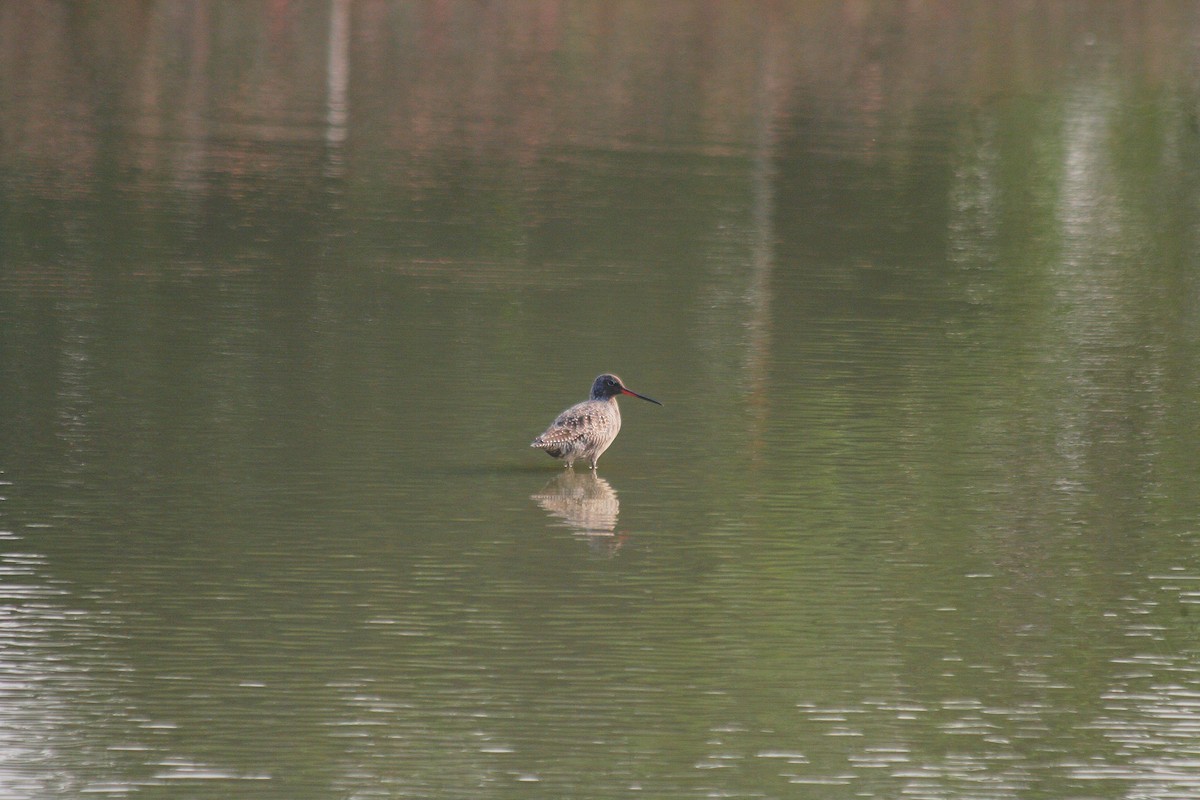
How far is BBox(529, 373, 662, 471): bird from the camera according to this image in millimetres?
13391

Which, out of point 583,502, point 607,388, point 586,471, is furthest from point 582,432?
point 583,502

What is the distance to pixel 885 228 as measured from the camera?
967 inches

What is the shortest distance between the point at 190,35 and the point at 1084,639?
38234 mm

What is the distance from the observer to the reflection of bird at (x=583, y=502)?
40.1 feet

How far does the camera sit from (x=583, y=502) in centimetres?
1280

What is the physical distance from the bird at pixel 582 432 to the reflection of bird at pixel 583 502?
0.15 meters

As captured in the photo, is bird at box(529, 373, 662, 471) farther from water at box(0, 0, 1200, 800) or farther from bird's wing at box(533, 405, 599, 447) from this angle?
water at box(0, 0, 1200, 800)

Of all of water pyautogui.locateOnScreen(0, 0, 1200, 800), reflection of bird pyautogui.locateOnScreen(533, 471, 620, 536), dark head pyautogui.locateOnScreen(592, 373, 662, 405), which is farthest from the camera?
dark head pyautogui.locateOnScreen(592, 373, 662, 405)

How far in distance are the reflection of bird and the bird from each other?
15cm

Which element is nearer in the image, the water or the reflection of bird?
the water

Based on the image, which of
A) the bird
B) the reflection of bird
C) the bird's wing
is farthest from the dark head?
the reflection of bird

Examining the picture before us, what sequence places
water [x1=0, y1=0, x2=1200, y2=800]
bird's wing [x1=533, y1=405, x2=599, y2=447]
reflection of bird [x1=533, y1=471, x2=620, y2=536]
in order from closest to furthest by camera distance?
water [x1=0, y1=0, x2=1200, y2=800], reflection of bird [x1=533, y1=471, x2=620, y2=536], bird's wing [x1=533, y1=405, x2=599, y2=447]

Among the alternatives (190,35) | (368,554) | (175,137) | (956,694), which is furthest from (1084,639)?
(190,35)

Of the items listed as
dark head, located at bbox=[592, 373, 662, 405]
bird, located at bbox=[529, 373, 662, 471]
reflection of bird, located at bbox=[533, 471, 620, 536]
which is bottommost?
reflection of bird, located at bbox=[533, 471, 620, 536]
